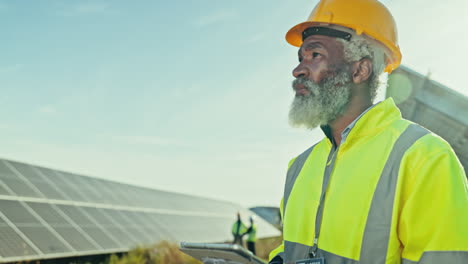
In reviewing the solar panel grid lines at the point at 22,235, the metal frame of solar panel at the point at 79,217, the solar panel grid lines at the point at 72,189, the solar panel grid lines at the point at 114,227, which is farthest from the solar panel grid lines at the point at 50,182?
the solar panel grid lines at the point at 22,235

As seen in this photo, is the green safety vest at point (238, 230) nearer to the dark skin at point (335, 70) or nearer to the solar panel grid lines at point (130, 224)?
the solar panel grid lines at point (130, 224)

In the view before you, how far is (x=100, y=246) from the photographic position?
10969 millimetres

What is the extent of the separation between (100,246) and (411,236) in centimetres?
1028

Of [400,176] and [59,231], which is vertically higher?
[400,176]

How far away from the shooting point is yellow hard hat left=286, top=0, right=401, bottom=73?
Answer: 2730 mm

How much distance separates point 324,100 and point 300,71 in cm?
24

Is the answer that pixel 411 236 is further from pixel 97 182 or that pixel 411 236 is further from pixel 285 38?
pixel 97 182

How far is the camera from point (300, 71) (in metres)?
2.65

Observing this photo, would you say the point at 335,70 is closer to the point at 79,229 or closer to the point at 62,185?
the point at 79,229

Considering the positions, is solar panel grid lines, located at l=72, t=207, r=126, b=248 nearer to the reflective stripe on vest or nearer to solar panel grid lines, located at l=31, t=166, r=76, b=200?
A: solar panel grid lines, located at l=31, t=166, r=76, b=200

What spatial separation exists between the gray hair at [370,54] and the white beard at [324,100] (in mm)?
138

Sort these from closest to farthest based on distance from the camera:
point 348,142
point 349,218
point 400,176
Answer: point 400,176 < point 349,218 < point 348,142

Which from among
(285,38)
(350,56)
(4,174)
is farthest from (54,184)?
(350,56)

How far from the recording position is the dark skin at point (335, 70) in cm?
257
